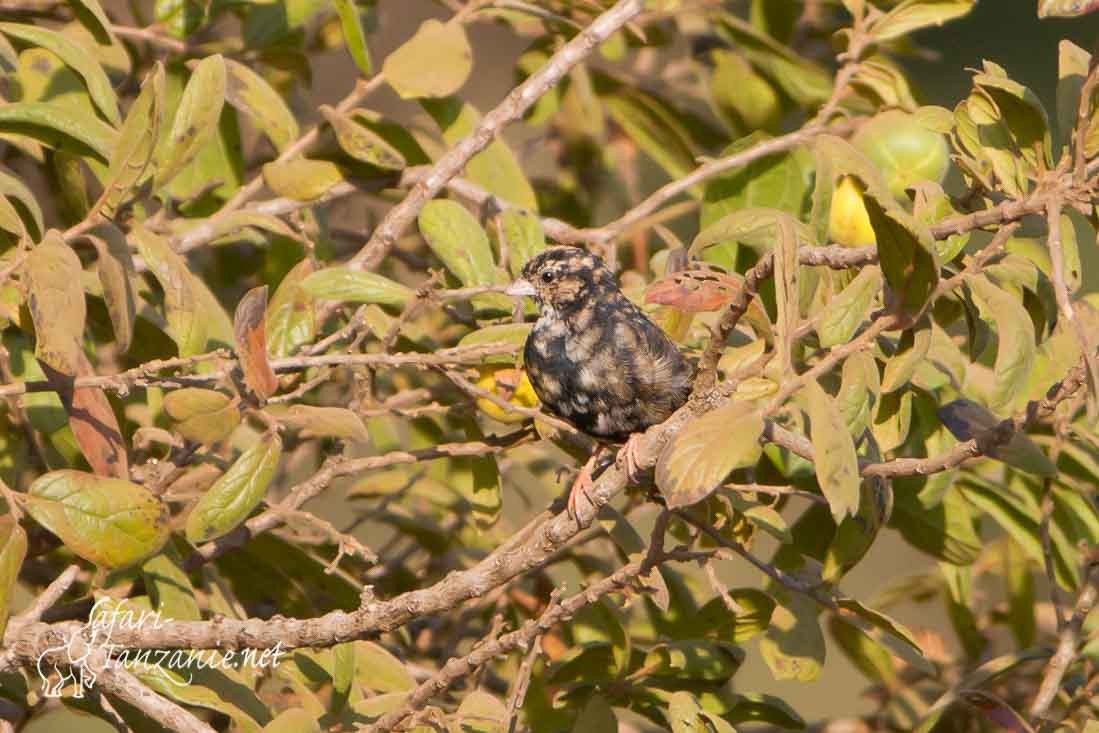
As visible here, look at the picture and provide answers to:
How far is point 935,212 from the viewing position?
104 inches

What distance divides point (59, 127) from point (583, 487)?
1.06 m

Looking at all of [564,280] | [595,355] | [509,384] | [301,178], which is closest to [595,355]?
[595,355]

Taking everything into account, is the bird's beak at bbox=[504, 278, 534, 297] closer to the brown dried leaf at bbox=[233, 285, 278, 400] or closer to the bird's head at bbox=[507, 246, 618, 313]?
the bird's head at bbox=[507, 246, 618, 313]

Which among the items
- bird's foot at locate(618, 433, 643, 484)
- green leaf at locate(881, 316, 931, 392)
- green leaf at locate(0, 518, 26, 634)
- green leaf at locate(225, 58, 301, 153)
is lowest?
bird's foot at locate(618, 433, 643, 484)

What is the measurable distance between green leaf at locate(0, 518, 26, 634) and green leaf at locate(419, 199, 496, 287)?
991 mm

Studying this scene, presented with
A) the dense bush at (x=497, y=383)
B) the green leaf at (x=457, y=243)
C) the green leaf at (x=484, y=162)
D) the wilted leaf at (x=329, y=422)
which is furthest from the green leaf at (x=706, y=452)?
the green leaf at (x=484, y=162)

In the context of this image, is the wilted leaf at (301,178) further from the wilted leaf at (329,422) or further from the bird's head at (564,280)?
the wilted leaf at (329,422)

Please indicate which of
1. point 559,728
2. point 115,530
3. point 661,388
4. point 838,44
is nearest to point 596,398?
point 661,388

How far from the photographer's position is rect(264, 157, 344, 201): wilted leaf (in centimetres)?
303

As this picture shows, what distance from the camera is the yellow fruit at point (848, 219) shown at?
9.94 feet

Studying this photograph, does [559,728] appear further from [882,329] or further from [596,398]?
[882,329]

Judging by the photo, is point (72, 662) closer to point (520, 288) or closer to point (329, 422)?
point (329, 422)

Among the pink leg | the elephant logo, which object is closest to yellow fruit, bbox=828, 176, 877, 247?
the pink leg

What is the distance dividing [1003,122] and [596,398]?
1121 mm
